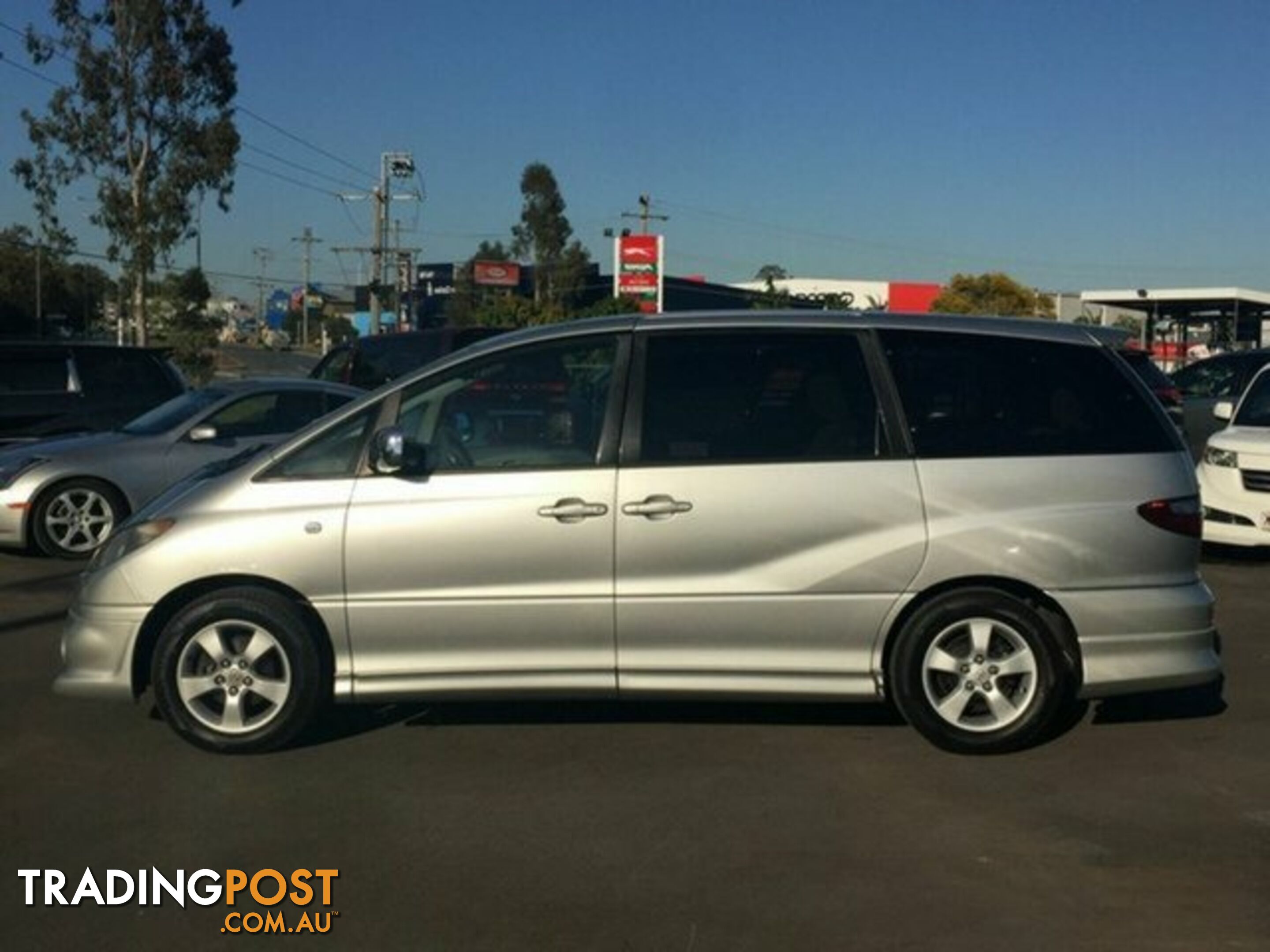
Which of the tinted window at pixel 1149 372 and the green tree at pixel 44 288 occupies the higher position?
the green tree at pixel 44 288

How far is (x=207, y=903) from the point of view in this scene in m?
4.42

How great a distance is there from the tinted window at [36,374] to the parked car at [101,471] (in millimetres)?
2547

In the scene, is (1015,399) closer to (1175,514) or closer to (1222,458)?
(1175,514)

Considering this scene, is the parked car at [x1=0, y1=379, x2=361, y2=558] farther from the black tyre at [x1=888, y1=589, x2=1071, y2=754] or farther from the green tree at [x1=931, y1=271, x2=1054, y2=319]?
the green tree at [x1=931, y1=271, x2=1054, y2=319]

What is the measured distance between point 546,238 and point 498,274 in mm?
4044

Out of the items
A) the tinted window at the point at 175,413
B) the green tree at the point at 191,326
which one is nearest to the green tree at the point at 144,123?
the green tree at the point at 191,326

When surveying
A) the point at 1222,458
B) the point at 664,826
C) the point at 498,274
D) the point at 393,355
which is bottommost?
the point at 664,826

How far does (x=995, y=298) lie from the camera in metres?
62.6

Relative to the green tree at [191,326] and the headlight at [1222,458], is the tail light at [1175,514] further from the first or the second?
the green tree at [191,326]

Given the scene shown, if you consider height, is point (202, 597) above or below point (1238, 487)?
below

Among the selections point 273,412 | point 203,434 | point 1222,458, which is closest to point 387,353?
point 273,412

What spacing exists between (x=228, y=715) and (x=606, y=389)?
2.07 metres

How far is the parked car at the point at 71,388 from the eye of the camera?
1333 cm

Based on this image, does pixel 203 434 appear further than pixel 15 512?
Yes
